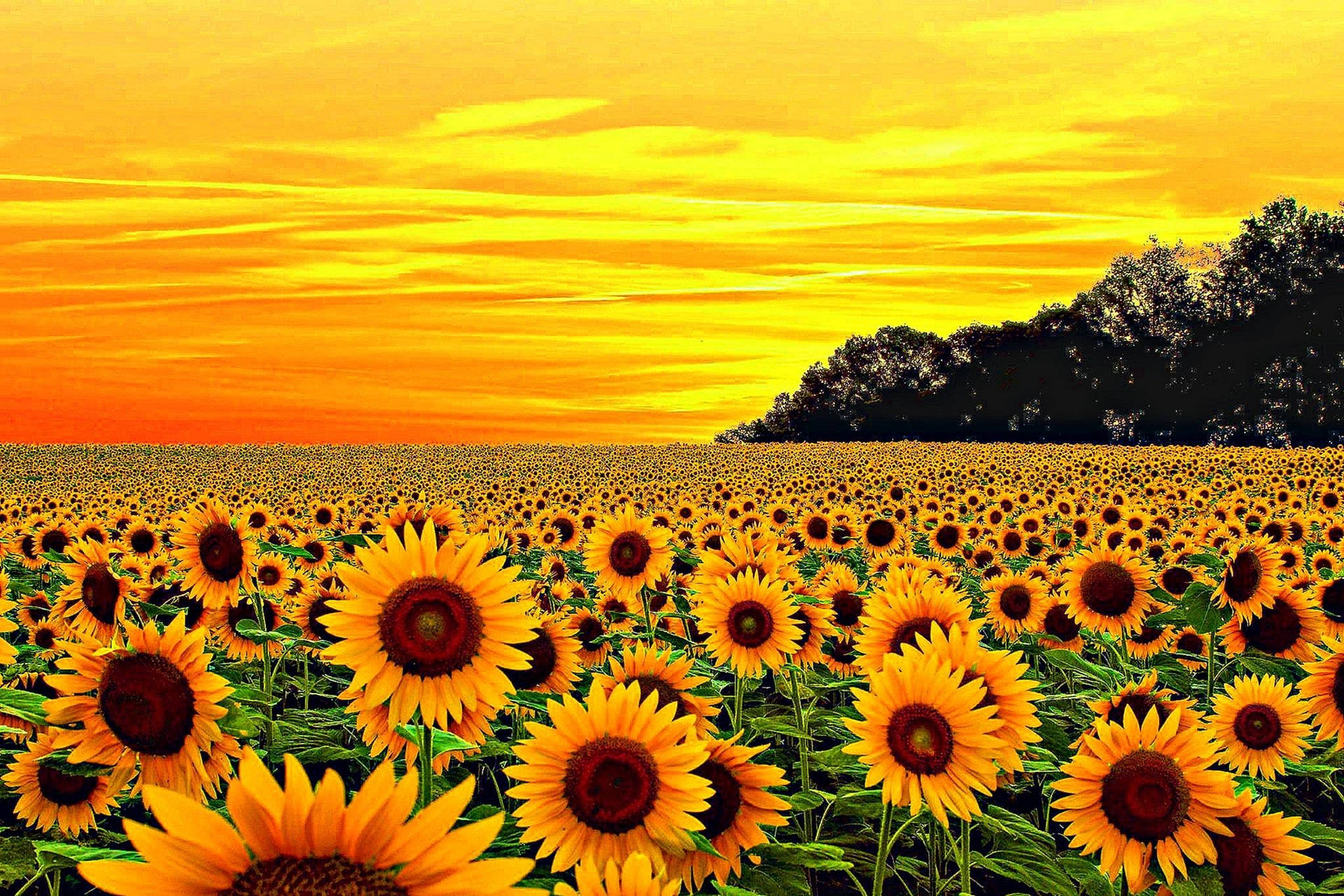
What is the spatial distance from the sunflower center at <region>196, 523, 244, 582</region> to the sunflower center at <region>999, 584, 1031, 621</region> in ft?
17.4

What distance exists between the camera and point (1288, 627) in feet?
27.1

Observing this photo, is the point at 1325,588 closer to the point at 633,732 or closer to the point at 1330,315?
the point at 633,732

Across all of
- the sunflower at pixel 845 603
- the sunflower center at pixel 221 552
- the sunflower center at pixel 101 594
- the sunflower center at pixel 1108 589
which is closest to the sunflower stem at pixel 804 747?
the sunflower at pixel 845 603

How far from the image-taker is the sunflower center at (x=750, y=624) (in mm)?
6391

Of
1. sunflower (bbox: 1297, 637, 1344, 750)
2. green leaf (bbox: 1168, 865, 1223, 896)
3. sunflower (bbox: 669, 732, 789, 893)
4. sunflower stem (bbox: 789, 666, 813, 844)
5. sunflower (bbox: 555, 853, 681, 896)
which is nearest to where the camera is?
sunflower (bbox: 555, 853, 681, 896)

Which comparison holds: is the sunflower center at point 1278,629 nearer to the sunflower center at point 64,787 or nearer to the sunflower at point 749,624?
the sunflower at point 749,624

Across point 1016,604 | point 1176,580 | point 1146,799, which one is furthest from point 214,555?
point 1176,580

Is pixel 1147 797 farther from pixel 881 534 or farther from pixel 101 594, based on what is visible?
pixel 881 534

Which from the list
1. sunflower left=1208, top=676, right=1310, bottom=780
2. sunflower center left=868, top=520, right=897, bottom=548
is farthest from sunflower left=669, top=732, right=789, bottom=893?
sunflower center left=868, top=520, right=897, bottom=548

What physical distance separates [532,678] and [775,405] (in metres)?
93.0

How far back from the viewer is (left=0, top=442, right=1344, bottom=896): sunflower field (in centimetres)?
316

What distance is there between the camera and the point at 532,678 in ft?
18.8

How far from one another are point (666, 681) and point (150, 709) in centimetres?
183

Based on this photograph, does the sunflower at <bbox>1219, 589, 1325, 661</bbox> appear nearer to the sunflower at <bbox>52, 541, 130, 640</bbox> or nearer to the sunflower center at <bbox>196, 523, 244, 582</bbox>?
the sunflower center at <bbox>196, 523, 244, 582</bbox>
